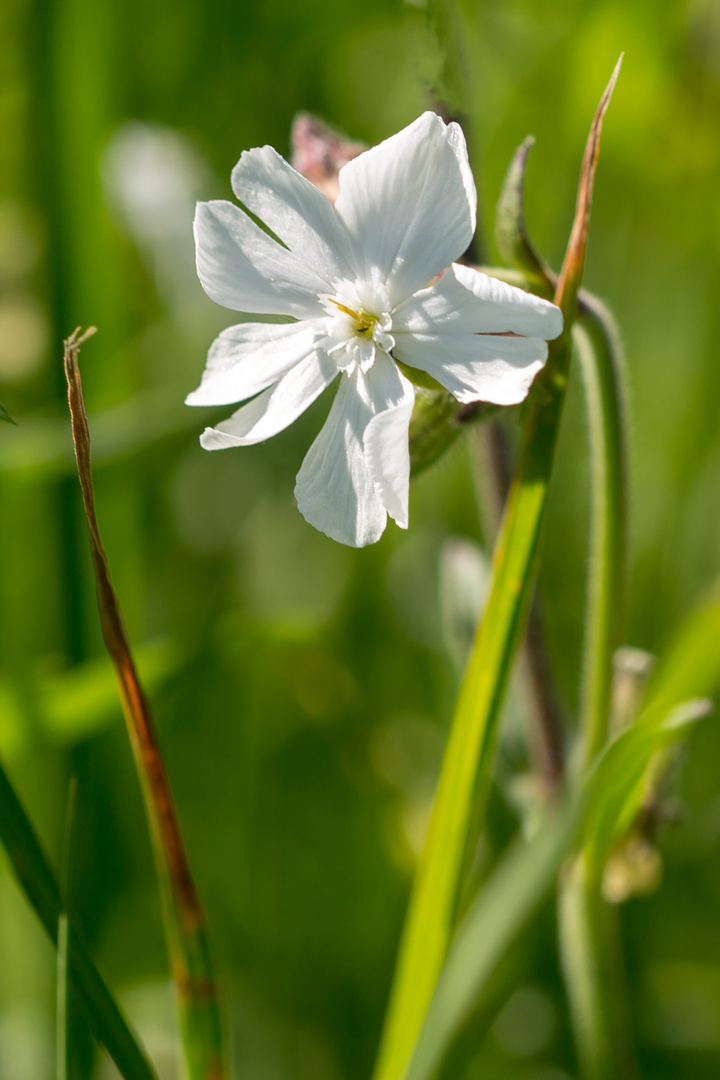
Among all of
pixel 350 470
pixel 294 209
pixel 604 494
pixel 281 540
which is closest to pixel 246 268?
pixel 294 209

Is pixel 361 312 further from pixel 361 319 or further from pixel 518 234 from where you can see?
pixel 518 234

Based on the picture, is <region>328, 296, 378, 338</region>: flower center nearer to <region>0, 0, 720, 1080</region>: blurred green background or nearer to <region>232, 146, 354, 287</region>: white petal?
<region>232, 146, 354, 287</region>: white petal

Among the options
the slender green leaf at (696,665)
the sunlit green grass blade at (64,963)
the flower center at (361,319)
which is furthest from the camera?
the slender green leaf at (696,665)

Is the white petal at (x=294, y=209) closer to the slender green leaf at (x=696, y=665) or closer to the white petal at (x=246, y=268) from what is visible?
the white petal at (x=246, y=268)

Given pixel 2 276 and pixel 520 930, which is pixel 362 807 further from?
pixel 2 276

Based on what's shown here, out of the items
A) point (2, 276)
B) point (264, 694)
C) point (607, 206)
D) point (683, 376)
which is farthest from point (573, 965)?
point (2, 276)

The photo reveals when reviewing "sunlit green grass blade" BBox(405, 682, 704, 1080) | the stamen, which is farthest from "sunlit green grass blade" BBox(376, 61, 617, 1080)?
the stamen

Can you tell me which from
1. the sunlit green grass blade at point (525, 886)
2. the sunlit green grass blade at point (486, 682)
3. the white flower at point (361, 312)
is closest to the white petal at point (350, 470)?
the white flower at point (361, 312)
